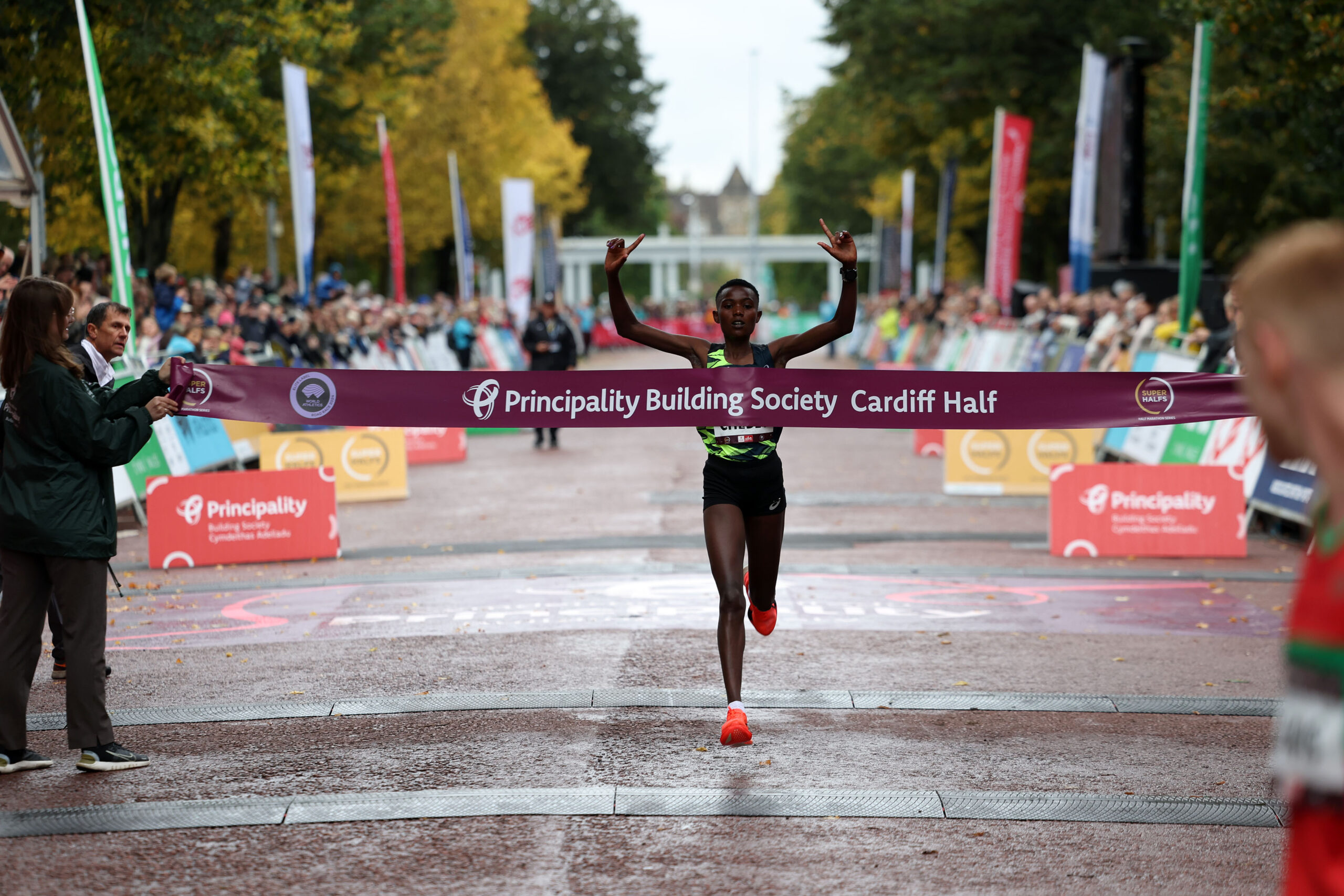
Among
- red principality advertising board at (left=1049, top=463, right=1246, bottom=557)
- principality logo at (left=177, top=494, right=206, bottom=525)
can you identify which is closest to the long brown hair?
principality logo at (left=177, top=494, right=206, bottom=525)

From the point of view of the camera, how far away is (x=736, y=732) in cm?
617

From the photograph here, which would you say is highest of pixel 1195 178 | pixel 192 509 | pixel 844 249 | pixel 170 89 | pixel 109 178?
pixel 170 89

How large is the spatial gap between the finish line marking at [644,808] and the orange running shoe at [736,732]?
42 centimetres

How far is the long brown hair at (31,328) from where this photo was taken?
5949mm

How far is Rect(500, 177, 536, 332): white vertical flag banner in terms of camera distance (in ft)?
112

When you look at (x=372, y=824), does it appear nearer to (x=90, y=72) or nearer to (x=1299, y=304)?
(x=1299, y=304)

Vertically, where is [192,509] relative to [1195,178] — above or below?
below

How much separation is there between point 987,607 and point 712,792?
177 inches

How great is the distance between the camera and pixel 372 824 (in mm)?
5359

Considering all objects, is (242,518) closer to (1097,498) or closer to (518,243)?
(1097,498)

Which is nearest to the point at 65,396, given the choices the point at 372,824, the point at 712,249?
the point at 372,824

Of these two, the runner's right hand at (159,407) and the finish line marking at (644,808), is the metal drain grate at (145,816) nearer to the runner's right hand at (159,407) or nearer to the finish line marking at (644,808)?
the finish line marking at (644,808)

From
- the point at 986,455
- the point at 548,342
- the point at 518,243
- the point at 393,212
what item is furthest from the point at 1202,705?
the point at 518,243

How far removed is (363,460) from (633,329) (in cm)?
990
